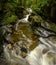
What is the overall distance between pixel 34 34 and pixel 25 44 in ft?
3.42

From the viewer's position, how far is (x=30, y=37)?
7805 millimetres

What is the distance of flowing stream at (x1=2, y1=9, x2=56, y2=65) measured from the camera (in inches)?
256

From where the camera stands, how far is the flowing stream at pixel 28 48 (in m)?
6.51

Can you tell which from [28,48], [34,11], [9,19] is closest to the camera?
[28,48]

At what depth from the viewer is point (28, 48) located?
6.99 meters

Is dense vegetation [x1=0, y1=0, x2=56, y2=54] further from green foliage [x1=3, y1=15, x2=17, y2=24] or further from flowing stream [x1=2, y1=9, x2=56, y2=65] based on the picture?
flowing stream [x1=2, y1=9, x2=56, y2=65]

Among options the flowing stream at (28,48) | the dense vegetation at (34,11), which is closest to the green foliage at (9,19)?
the dense vegetation at (34,11)

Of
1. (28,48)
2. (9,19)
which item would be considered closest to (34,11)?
(9,19)

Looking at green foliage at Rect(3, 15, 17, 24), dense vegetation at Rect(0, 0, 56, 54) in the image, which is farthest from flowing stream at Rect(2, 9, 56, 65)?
dense vegetation at Rect(0, 0, 56, 54)

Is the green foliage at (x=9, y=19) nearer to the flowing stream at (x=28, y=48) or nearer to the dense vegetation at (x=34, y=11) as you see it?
the dense vegetation at (x=34, y=11)

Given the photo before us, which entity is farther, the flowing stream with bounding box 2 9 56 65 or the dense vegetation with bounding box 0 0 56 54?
the dense vegetation with bounding box 0 0 56 54

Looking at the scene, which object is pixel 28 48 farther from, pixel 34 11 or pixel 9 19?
pixel 34 11

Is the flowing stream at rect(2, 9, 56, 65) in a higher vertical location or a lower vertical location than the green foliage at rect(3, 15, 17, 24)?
lower

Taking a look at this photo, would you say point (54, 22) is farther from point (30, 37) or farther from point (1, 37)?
point (1, 37)
